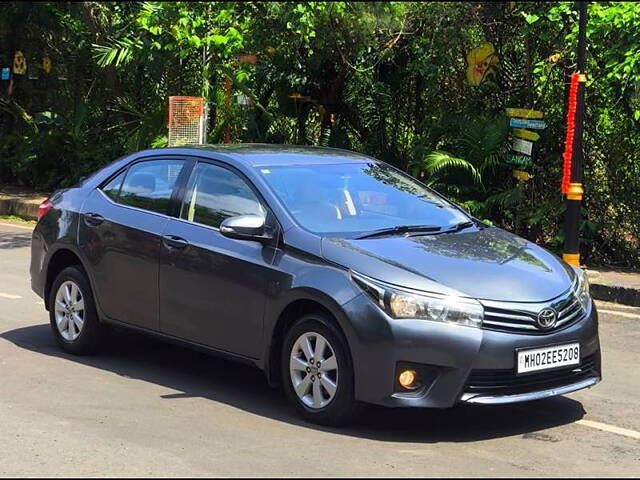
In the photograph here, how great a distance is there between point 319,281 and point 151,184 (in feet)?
6.43

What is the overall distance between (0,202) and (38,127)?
90.4 inches

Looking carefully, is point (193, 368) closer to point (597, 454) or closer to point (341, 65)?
point (597, 454)

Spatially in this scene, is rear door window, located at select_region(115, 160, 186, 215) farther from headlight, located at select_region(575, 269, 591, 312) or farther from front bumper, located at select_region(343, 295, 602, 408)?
headlight, located at select_region(575, 269, 591, 312)

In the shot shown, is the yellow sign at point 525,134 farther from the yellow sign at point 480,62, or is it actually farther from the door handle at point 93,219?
the door handle at point 93,219

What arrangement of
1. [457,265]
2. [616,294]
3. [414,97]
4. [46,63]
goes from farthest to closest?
[46,63]
[414,97]
[616,294]
[457,265]

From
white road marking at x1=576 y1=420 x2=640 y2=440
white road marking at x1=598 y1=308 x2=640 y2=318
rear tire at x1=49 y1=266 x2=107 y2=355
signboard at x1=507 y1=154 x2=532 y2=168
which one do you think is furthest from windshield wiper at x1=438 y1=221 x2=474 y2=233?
signboard at x1=507 y1=154 x2=532 y2=168

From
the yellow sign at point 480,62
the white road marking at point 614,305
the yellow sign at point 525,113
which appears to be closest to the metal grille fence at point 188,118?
the yellow sign at point 480,62

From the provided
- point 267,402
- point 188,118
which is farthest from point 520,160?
point 267,402

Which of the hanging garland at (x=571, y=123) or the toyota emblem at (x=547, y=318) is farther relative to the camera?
the hanging garland at (x=571, y=123)

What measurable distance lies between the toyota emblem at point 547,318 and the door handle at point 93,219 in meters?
3.32

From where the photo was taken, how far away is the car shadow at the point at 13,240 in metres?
13.2

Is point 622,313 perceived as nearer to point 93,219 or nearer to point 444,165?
point 444,165

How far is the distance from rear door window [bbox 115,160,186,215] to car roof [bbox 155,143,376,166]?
0.19 metres

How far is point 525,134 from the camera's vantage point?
12.2m
